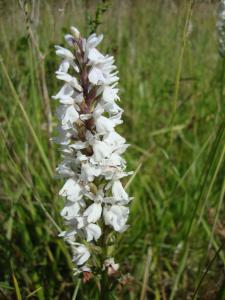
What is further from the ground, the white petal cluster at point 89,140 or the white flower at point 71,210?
the white petal cluster at point 89,140

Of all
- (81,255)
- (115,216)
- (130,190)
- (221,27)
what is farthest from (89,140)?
(221,27)

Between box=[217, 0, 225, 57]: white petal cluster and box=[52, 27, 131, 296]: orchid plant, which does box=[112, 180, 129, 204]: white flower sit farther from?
box=[217, 0, 225, 57]: white petal cluster

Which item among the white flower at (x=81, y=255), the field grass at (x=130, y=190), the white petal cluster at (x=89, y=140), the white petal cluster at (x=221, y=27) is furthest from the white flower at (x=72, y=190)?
the white petal cluster at (x=221, y=27)

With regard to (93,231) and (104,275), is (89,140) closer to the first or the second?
(93,231)

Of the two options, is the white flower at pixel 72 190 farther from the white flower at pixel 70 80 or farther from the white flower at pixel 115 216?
the white flower at pixel 70 80

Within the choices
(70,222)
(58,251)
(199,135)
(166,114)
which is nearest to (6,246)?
(58,251)

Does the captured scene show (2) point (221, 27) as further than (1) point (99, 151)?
Yes

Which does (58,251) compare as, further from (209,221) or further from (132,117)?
(132,117)

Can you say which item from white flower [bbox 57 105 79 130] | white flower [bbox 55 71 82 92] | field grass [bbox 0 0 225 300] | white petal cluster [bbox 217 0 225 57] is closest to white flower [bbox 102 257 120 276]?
field grass [bbox 0 0 225 300]
